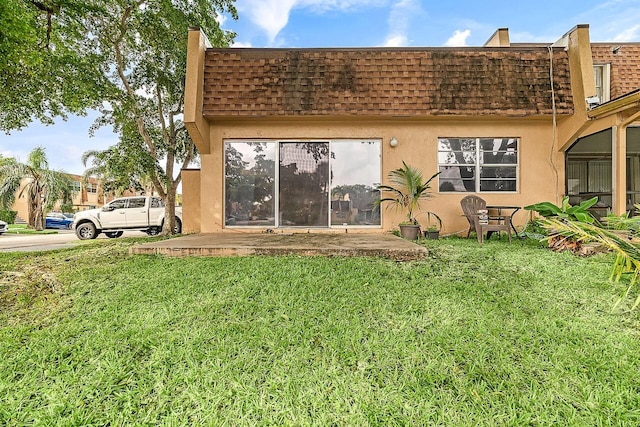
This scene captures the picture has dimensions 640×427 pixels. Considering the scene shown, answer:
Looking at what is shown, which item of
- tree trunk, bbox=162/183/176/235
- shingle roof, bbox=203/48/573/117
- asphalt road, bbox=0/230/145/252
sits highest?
shingle roof, bbox=203/48/573/117

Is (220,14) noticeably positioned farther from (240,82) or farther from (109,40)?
(240,82)

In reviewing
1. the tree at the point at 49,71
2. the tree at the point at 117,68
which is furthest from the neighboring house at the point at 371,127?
the tree at the point at 117,68

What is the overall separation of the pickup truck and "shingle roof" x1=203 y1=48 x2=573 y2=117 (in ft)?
22.8

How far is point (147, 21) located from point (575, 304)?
11427 mm

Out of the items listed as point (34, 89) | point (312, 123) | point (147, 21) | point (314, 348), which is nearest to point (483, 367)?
point (314, 348)

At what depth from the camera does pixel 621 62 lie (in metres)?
9.20

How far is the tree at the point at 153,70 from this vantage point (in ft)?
29.6

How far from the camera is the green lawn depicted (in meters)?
1.86

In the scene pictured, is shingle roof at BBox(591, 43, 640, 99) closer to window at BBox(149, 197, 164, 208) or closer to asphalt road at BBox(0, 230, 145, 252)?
window at BBox(149, 197, 164, 208)

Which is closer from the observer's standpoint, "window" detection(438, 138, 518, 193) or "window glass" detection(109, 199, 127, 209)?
"window" detection(438, 138, 518, 193)

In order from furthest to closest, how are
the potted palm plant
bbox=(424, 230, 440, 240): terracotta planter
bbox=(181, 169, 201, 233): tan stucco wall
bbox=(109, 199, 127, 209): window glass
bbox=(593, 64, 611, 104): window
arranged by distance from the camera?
bbox=(109, 199, 127, 209): window glass → bbox=(593, 64, 611, 104): window → bbox=(181, 169, 201, 233): tan stucco wall → bbox=(424, 230, 440, 240): terracotta planter → the potted palm plant

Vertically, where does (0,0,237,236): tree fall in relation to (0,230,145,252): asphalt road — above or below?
above

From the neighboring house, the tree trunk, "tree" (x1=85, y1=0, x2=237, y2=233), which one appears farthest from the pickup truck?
the neighboring house

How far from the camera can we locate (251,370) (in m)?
2.15
